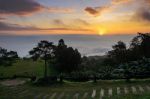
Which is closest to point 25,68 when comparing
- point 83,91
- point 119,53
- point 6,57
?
point 6,57

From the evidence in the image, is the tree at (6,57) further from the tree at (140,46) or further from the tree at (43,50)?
the tree at (140,46)

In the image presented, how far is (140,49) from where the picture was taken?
7069cm

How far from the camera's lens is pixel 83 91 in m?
35.8

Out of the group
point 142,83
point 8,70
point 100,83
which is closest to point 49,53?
point 8,70

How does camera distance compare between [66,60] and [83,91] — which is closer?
[83,91]

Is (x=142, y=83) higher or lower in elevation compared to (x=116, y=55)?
lower

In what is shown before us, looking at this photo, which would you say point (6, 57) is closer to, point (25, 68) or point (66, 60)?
point (25, 68)

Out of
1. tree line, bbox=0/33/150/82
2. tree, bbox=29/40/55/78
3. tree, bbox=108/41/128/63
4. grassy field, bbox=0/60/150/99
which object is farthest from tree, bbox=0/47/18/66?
grassy field, bbox=0/60/150/99

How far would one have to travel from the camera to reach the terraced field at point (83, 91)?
32719 millimetres

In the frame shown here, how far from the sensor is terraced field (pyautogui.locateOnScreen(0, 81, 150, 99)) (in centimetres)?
3272

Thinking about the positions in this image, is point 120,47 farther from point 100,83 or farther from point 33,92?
point 33,92

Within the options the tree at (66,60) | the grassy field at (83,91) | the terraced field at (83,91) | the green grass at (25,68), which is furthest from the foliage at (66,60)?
the terraced field at (83,91)

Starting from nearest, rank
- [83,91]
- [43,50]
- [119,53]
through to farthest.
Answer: [83,91]
[43,50]
[119,53]

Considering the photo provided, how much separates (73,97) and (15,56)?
61761mm
